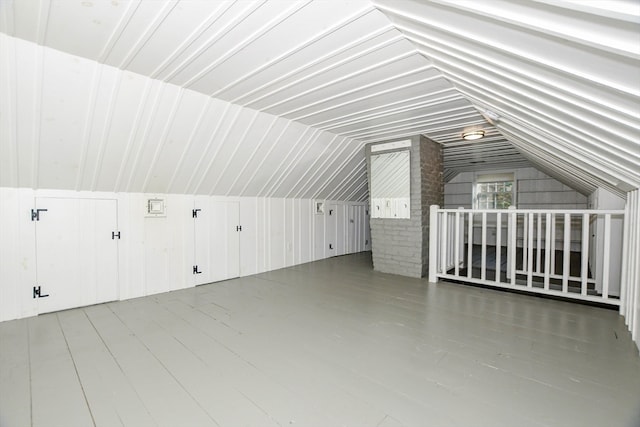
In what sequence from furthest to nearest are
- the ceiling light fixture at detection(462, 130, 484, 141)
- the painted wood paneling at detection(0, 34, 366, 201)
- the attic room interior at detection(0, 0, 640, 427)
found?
the ceiling light fixture at detection(462, 130, 484, 141) → the painted wood paneling at detection(0, 34, 366, 201) → the attic room interior at detection(0, 0, 640, 427)

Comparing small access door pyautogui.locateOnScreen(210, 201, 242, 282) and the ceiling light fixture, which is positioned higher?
the ceiling light fixture

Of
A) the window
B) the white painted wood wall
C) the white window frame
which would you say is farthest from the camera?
the window

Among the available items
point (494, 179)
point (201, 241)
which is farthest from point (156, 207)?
point (494, 179)

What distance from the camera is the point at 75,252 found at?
11.7ft

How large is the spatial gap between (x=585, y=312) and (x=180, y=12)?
204 inches

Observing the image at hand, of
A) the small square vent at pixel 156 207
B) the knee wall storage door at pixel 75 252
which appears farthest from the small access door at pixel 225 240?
the knee wall storage door at pixel 75 252

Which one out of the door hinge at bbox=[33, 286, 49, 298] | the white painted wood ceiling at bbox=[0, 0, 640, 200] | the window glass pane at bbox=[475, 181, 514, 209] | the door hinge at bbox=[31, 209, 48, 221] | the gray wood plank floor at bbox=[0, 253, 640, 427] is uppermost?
the white painted wood ceiling at bbox=[0, 0, 640, 200]

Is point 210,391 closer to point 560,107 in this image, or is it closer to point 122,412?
point 122,412

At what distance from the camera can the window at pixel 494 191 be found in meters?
8.81

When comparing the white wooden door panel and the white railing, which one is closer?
the white railing

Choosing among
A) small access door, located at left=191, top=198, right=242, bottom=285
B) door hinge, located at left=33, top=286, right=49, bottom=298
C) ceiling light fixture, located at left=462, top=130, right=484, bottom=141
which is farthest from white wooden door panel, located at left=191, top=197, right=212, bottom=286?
ceiling light fixture, located at left=462, top=130, right=484, bottom=141

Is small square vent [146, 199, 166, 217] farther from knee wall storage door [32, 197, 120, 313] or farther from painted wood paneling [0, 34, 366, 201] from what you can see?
knee wall storage door [32, 197, 120, 313]

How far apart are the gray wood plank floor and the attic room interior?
0.07 feet

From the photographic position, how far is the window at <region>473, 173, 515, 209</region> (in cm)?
881
